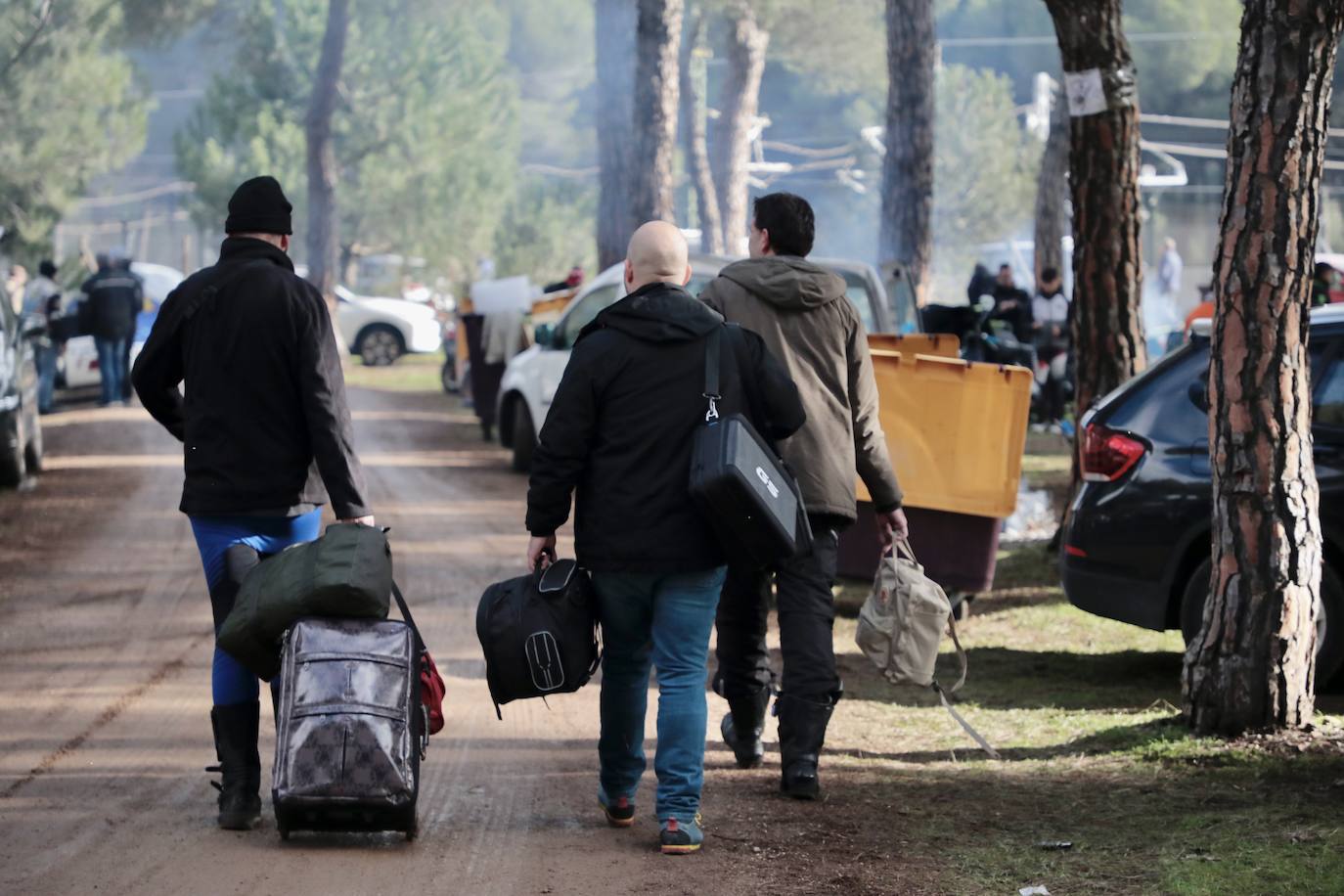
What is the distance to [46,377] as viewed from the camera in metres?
22.8

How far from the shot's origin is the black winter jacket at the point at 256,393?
564cm

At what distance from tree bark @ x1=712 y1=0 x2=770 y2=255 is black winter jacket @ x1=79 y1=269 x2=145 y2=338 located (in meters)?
17.2

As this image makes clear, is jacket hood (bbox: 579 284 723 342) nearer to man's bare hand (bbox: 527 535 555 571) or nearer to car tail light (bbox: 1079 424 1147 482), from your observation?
man's bare hand (bbox: 527 535 555 571)

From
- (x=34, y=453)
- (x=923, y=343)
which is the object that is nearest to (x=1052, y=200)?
(x=34, y=453)

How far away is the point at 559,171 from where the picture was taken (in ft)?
224

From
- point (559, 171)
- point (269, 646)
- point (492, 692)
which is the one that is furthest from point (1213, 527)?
point (559, 171)

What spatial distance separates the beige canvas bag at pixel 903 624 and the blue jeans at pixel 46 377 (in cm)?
1785

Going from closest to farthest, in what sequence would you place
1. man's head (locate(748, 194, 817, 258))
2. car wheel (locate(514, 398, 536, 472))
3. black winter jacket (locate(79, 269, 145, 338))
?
man's head (locate(748, 194, 817, 258))
car wheel (locate(514, 398, 536, 472))
black winter jacket (locate(79, 269, 145, 338))

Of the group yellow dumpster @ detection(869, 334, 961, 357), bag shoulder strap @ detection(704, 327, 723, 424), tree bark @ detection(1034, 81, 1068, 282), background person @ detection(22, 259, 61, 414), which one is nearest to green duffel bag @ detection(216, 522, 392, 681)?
bag shoulder strap @ detection(704, 327, 723, 424)

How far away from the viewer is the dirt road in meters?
5.34

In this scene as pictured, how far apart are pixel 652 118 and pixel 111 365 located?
761cm

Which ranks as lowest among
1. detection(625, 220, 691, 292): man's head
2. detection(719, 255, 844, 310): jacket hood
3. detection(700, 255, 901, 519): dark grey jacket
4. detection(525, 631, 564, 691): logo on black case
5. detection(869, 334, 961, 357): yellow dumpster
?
detection(525, 631, 564, 691): logo on black case

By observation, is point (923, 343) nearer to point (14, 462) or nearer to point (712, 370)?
point (712, 370)

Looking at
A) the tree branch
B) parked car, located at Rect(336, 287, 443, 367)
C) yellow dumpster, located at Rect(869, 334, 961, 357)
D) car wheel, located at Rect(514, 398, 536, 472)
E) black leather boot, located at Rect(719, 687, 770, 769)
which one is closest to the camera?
black leather boot, located at Rect(719, 687, 770, 769)
